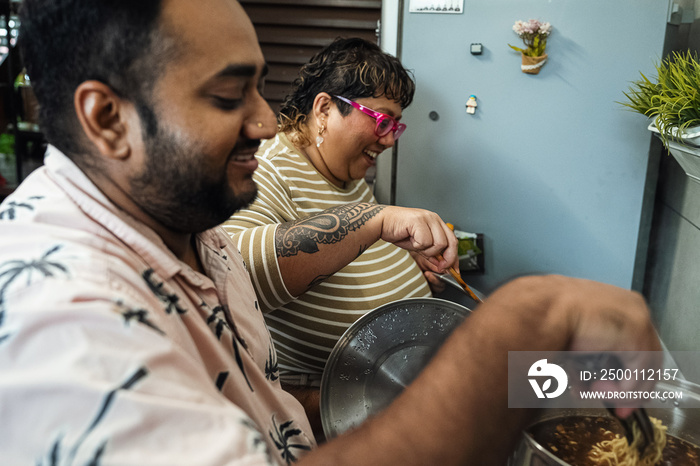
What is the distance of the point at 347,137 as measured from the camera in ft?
5.90

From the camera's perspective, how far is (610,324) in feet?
1.93

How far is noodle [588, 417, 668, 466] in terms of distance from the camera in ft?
2.39

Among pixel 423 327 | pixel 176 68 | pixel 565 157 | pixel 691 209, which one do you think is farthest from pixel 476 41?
pixel 176 68

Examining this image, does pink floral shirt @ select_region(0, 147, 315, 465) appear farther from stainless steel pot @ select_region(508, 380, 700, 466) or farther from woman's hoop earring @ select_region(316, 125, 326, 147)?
woman's hoop earring @ select_region(316, 125, 326, 147)

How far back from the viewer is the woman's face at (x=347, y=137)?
181cm

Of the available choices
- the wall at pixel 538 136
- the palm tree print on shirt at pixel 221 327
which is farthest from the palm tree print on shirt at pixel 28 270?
the wall at pixel 538 136

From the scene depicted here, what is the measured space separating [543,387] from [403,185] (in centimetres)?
174

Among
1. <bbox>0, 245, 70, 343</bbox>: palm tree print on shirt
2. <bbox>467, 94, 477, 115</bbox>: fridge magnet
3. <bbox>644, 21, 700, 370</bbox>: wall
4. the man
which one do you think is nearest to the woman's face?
<bbox>467, 94, 477, 115</bbox>: fridge magnet

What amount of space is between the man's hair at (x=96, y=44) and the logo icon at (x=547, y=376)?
0.60 metres

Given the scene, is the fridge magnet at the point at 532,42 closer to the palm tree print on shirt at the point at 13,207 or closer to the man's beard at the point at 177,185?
the man's beard at the point at 177,185

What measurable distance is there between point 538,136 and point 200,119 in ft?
6.01

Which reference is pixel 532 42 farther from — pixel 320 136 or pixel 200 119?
pixel 200 119

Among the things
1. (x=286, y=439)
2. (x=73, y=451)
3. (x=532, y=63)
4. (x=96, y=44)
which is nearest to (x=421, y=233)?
(x=286, y=439)

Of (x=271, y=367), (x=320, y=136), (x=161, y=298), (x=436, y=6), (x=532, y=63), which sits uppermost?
(x=436, y=6)
